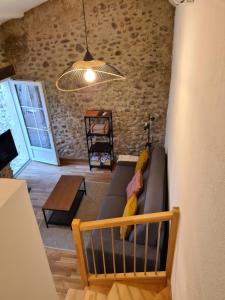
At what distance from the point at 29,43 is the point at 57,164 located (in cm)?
246

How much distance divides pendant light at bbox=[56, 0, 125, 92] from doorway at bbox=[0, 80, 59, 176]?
2650mm

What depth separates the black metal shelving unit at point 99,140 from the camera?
470 cm

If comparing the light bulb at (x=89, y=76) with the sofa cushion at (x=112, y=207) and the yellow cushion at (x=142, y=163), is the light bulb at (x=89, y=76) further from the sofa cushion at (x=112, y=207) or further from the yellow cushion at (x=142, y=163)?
the yellow cushion at (x=142, y=163)

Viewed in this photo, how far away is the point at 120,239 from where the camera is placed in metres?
2.83

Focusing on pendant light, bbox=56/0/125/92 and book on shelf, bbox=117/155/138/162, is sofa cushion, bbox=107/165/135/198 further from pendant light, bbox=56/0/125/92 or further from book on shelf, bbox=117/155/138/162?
pendant light, bbox=56/0/125/92

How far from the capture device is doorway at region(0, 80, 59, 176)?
486 centimetres

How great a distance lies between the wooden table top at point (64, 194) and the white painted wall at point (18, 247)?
2.48 m

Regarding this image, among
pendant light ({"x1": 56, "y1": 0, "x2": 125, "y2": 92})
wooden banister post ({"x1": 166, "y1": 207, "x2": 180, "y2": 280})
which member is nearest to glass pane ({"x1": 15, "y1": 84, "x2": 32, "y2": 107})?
pendant light ({"x1": 56, "y1": 0, "x2": 125, "y2": 92})

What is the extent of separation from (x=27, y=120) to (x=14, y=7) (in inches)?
88.7

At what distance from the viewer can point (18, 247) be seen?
109 cm

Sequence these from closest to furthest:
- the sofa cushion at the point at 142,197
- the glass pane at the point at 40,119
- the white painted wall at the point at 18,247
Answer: the white painted wall at the point at 18,247, the sofa cushion at the point at 142,197, the glass pane at the point at 40,119

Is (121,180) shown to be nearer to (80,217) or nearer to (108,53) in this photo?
(80,217)

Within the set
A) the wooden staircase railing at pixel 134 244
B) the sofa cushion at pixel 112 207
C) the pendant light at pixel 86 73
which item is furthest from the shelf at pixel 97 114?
the wooden staircase railing at pixel 134 244

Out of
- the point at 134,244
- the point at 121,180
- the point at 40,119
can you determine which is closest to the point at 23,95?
the point at 40,119
